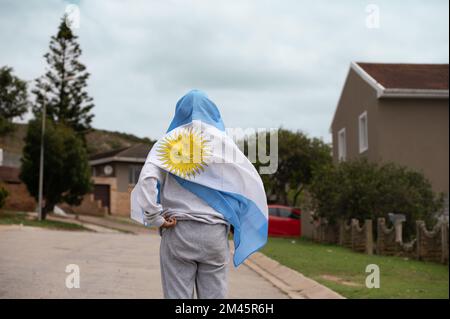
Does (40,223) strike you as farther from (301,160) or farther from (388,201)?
(301,160)

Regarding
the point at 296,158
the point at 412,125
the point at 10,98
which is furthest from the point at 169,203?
the point at 296,158

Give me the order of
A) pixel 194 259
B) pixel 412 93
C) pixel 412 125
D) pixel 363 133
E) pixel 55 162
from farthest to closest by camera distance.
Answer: pixel 55 162 → pixel 363 133 → pixel 412 125 → pixel 412 93 → pixel 194 259

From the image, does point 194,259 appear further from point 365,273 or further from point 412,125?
point 412,125

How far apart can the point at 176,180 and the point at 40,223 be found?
89.0ft

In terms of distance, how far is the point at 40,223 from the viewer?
98.8 ft

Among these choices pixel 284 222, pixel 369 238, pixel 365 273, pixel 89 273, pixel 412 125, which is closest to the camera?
pixel 89 273

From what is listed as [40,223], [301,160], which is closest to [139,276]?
[40,223]

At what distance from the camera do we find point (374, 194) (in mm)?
23359

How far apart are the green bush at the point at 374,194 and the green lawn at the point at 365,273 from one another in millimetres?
3928

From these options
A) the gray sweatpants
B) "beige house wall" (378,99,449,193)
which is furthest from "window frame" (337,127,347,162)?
the gray sweatpants

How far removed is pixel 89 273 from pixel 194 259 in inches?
337

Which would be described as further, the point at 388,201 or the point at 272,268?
the point at 388,201

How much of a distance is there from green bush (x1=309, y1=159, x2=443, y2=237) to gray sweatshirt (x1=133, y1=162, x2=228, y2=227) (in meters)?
19.3

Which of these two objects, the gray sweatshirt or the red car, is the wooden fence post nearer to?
the red car
